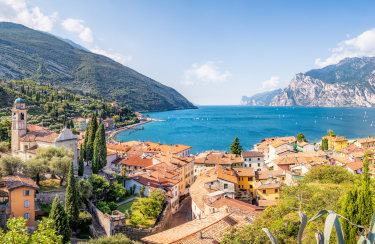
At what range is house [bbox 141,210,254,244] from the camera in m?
14.5

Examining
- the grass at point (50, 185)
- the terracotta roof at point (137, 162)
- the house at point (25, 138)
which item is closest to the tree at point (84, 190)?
the grass at point (50, 185)

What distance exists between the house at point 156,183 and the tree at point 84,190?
6.74 meters

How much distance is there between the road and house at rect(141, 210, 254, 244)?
33.6ft

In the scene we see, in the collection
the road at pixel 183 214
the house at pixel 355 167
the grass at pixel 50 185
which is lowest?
the road at pixel 183 214

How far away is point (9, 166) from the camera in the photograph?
75.8 ft

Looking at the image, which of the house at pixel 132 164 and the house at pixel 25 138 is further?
the house at pixel 132 164

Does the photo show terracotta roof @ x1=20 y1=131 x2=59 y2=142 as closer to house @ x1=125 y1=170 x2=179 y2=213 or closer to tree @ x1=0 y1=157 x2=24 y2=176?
tree @ x1=0 y1=157 x2=24 y2=176

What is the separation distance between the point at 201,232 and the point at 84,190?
1441 centimetres

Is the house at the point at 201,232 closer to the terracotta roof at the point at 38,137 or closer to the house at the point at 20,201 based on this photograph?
the house at the point at 20,201

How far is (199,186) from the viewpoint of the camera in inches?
1204

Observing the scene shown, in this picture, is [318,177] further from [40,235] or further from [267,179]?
[40,235]

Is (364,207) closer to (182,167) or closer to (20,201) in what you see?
(20,201)

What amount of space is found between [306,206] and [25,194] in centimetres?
2187

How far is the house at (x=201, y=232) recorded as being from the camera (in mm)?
14523
